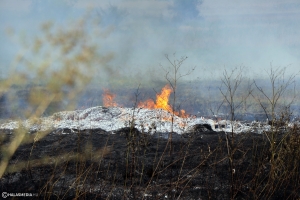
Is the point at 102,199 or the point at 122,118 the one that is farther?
the point at 122,118

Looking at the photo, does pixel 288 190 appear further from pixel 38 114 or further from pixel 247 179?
pixel 38 114

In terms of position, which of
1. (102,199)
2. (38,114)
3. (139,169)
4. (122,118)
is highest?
(122,118)

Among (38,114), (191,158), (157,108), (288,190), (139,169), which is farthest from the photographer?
(157,108)

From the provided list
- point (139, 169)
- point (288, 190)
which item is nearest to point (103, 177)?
point (139, 169)

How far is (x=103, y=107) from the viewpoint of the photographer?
595 inches

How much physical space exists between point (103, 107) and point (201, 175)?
415 inches
